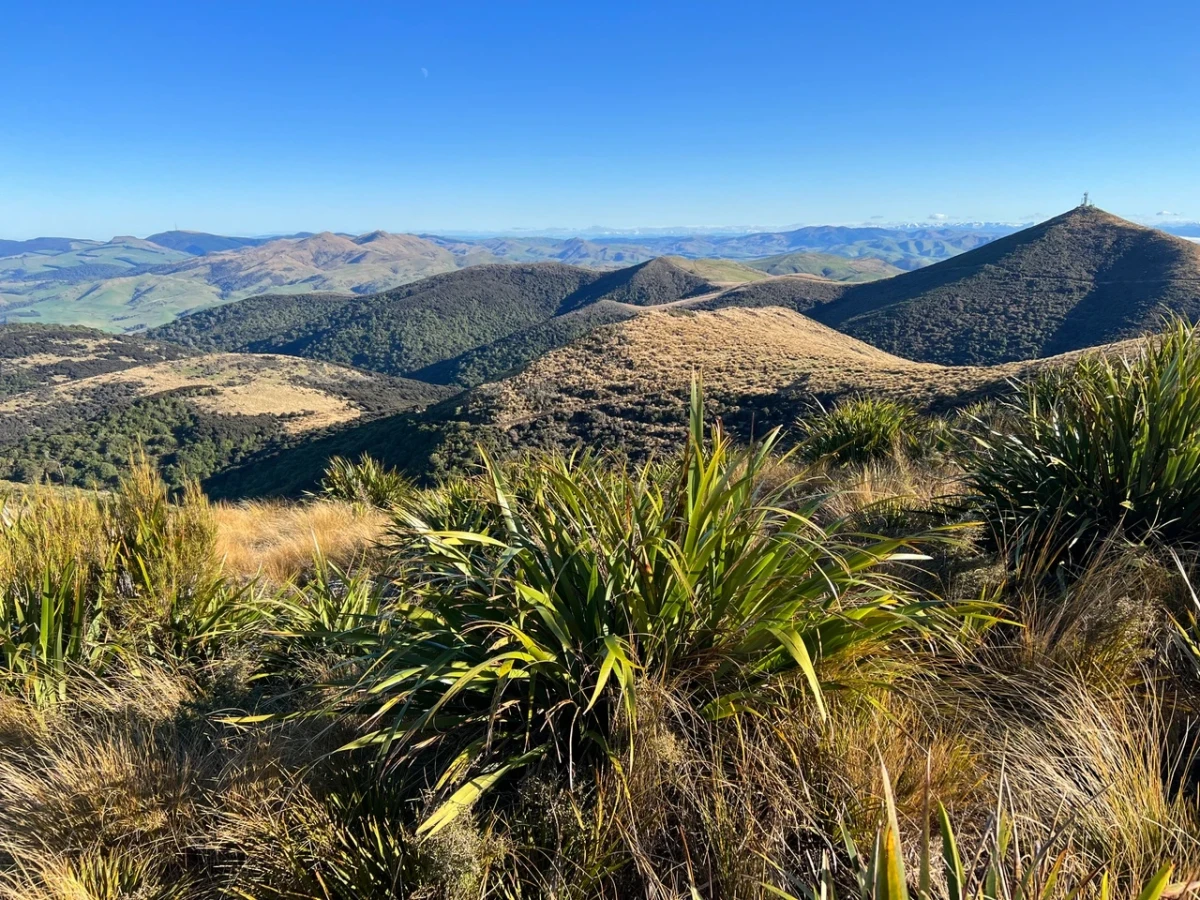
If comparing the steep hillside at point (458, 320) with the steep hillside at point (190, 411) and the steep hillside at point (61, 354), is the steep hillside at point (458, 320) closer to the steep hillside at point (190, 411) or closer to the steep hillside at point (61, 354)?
the steep hillside at point (190, 411)

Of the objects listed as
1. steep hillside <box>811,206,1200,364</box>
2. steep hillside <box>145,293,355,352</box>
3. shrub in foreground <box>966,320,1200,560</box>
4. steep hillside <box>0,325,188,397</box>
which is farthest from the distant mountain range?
steep hillside <box>145,293,355,352</box>

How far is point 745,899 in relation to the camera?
1.46m

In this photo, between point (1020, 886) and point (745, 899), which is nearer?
point (1020, 886)

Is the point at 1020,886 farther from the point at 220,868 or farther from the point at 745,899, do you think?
the point at 220,868

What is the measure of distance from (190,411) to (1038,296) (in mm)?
99650

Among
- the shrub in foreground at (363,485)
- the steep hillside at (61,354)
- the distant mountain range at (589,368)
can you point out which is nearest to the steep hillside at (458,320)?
the distant mountain range at (589,368)

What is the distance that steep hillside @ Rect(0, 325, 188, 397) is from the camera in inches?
4052

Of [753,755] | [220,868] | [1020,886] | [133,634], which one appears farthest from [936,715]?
[133,634]

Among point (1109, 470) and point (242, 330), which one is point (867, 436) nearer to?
point (1109, 470)

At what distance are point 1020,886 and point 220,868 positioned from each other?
2.04m

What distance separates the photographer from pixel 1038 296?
249ft

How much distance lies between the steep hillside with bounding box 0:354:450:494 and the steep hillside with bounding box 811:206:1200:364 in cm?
5855

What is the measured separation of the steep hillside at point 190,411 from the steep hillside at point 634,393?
36.5ft

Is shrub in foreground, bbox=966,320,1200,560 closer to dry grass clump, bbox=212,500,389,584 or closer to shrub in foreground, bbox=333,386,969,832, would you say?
shrub in foreground, bbox=333,386,969,832
